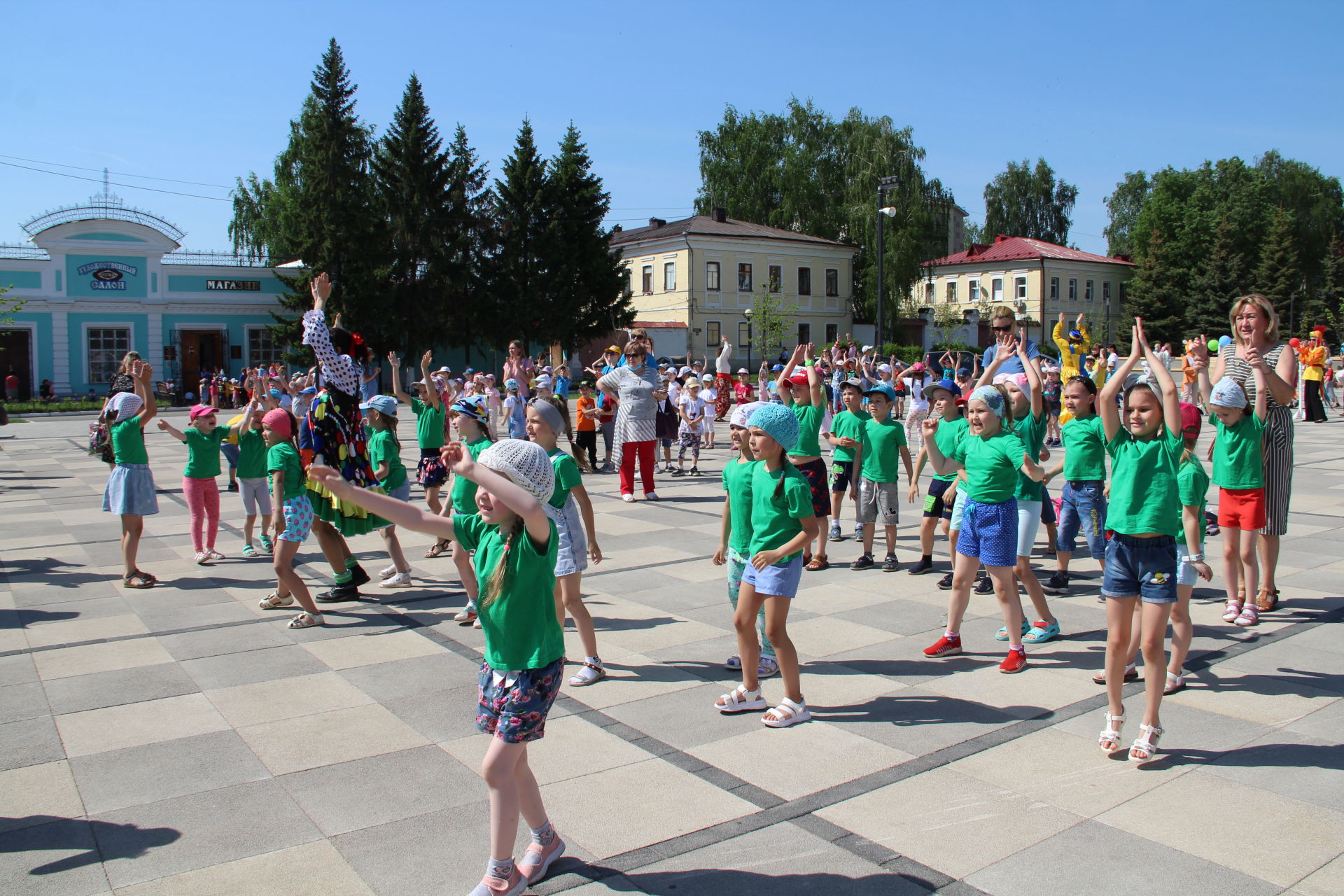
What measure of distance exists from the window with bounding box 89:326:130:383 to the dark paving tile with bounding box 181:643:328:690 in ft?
124

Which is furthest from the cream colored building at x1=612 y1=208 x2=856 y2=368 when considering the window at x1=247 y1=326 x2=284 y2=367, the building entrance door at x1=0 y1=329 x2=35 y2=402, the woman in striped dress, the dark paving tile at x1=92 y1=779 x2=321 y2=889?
the dark paving tile at x1=92 y1=779 x2=321 y2=889

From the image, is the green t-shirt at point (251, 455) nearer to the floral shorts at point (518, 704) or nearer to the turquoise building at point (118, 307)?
the floral shorts at point (518, 704)

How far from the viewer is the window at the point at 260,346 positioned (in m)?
40.8

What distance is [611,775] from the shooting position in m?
4.31

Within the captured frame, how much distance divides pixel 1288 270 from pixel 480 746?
220 ft

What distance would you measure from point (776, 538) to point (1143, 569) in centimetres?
167

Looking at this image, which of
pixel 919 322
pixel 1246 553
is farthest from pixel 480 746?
pixel 919 322

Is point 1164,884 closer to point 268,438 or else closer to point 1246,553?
point 1246,553

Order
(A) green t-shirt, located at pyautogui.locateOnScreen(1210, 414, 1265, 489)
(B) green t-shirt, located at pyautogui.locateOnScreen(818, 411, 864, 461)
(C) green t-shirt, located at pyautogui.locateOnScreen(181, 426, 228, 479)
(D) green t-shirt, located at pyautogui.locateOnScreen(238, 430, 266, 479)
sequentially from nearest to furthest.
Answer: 1. (A) green t-shirt, located at pyautogui.locateOnScreen(1210, 414, 1265, 489)
2. (B) green t-shirt, located at pyautogui.locateOnScreen(818, 411, 864, 461)
3. (C) green t-shirt, located at pyautogui.locateOnScreen(181, 426, 228, 479)
4. (D) green t-shirt, located at pyautogui.locateOnScreen(238, 430, 266, 479)

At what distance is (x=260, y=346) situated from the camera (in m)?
41.1

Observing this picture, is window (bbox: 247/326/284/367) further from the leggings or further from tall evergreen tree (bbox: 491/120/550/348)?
the leggings

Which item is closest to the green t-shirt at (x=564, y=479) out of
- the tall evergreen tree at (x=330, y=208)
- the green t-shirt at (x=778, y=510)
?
the green t-shirt at (x=778, y=510)

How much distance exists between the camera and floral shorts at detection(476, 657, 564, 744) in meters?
3.22

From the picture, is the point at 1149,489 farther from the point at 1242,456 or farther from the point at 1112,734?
the point at 1242,456
